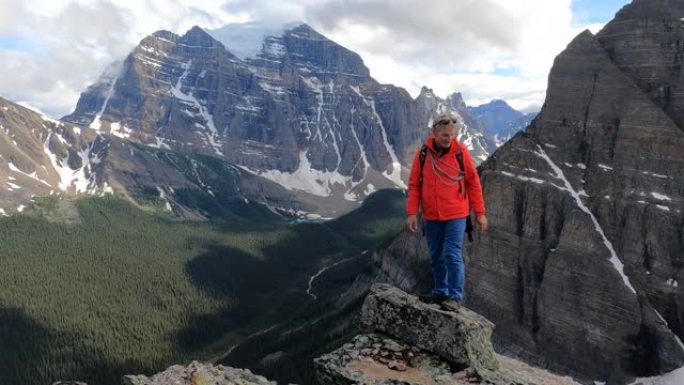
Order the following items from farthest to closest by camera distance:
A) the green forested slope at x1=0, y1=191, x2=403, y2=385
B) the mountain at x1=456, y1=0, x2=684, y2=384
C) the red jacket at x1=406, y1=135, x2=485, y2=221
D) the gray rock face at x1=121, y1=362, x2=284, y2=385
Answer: the green forested slope at x1=0, y1=191, x2=403, y2=385 < the mountain at x1=456, y1=0, x2=684, y2=384 < the gray rock face at x1=121, y1=362, x2=284, y2=385 < the red jacket at x1=406, y1=135, x2=485, y2=221

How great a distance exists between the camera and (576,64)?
8862 centimetres

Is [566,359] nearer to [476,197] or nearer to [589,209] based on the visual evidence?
[589,209]

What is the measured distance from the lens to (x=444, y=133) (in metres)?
18.3

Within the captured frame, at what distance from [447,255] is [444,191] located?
2.21 metres

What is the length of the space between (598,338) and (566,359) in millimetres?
5297

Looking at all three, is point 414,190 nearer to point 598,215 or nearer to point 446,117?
point 446,117

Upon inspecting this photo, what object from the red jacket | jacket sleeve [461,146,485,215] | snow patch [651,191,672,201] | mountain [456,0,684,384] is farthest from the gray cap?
snow patch [651,191,672,201]

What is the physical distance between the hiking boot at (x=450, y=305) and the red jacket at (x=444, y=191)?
114 inches

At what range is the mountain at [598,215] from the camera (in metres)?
72.9

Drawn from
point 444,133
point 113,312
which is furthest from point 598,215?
point 113,312

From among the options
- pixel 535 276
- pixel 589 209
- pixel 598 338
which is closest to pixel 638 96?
pixel 589 209

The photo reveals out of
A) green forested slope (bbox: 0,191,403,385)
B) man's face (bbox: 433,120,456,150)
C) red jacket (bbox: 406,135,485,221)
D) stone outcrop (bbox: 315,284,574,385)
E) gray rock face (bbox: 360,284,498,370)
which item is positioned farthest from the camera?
green forested slope (bbox: 0,191,403,385)

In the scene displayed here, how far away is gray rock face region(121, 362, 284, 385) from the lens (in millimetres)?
18688

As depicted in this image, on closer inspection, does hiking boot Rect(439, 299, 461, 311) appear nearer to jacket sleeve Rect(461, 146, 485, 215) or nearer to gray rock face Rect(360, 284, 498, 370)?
gray rock face Rect(360, 284, 498, 370)
